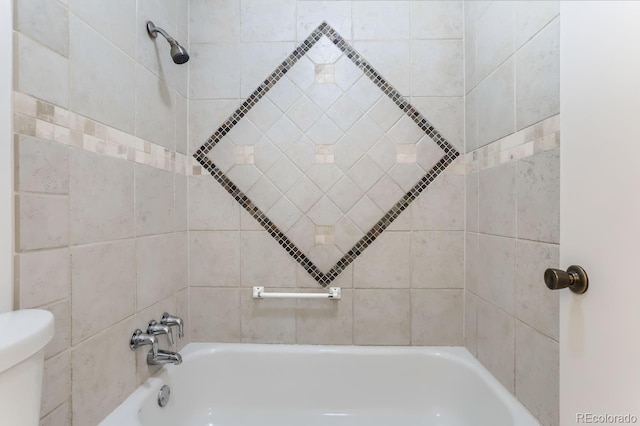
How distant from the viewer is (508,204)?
1232 millimetres

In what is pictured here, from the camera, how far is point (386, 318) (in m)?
1.67

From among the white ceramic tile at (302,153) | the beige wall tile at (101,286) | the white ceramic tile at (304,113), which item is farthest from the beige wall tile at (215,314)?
the white ceramic tile at (304,113)

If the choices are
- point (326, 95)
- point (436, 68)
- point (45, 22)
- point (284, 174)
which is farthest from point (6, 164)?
point (436, 68)

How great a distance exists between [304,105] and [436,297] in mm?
1216

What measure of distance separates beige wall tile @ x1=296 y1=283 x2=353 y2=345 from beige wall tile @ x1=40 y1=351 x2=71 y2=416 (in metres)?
0.98

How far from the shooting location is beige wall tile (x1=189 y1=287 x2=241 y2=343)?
170 cm

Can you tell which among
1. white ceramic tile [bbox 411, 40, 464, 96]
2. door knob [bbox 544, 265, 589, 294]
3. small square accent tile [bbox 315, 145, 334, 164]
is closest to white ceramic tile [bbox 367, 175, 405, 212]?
small square accent tile [bbox 315, 145, 334, 164]

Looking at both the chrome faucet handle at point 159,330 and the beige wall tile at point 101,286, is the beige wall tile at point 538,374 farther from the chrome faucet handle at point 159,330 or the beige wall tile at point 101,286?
the beige wall tile at point 101,286

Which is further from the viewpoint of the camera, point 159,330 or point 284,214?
point 284,214

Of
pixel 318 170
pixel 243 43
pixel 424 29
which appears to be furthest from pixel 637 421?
pixel 243 43

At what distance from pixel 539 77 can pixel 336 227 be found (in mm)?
1036

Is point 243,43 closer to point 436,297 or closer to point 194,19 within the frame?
point 194,19

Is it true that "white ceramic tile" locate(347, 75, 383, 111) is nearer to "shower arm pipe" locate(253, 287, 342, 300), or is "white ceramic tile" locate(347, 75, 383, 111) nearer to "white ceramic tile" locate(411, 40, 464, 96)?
"white ceramic tile" locate(411, 40, 464, 96)

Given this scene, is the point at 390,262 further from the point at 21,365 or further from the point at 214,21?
the point at 214,21
